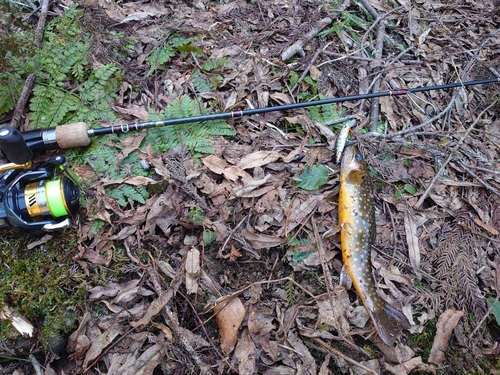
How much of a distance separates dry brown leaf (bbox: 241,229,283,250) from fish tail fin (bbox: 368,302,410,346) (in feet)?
2.73

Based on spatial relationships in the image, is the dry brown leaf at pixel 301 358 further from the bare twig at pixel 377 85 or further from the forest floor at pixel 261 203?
the bare twig at pixel 377 85

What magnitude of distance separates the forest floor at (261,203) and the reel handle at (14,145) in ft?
1.60

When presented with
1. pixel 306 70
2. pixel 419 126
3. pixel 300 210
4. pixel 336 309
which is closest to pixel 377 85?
pixel 419 126

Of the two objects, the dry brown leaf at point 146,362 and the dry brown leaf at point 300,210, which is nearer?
the dry brown leaf at point 146,362

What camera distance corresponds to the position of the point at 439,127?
12.2ft

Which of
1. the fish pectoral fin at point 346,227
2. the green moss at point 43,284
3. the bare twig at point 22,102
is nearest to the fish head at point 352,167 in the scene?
the fish pectoral fin at point 346,227

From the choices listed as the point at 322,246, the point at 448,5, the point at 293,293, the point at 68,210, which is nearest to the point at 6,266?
the point at 68,210

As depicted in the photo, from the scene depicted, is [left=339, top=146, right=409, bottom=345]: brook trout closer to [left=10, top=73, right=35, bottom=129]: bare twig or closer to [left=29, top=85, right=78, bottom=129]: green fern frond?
[left=29, top=85, right=78, bottom=129]: green fern frond

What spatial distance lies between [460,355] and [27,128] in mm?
3794

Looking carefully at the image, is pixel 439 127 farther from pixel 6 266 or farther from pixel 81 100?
pixel 6 266

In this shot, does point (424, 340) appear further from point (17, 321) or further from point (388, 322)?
point (17, 321)

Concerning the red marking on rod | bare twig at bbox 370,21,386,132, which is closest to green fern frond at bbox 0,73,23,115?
bare twig at bbox 370,21,386,132

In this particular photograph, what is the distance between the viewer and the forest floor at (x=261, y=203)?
2713 millimetres

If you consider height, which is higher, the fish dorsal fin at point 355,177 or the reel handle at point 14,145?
the reel handle at point 14,145
